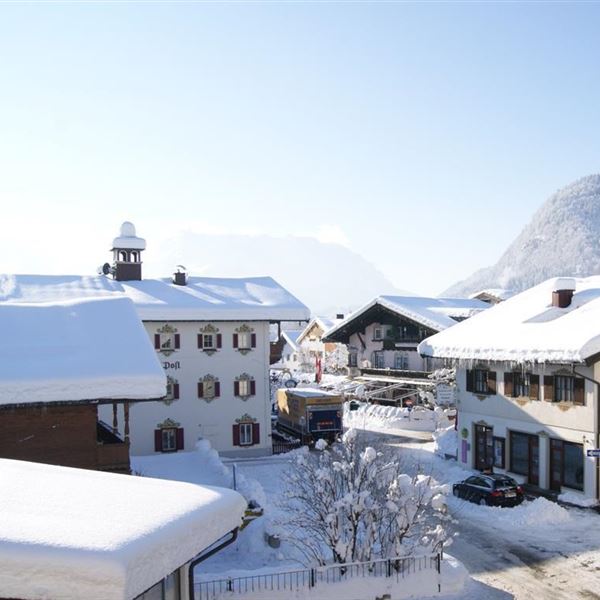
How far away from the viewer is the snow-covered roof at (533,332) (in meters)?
27.0

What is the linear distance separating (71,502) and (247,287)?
34.6 m

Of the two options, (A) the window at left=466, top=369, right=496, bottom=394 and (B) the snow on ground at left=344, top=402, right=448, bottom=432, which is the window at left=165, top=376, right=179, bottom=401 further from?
(A) the window at left=466, top=369, right=496, bottom=394

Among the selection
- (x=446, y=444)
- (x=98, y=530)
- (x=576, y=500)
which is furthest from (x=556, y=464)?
(x=98, y=530)

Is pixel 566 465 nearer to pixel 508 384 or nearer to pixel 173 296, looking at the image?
pixel 508 384

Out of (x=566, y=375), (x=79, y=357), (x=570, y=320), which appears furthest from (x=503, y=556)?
(x=79, y=357)

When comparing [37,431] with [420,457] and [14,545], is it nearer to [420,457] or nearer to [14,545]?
[14,545]

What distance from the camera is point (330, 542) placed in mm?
17094

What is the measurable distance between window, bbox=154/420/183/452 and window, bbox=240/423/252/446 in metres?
3.64

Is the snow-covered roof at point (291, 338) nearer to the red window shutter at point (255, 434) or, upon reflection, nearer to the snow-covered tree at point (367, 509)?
the red window shutter at point (255, 434)

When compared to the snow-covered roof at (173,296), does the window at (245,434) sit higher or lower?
lower

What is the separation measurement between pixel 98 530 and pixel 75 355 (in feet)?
47.9

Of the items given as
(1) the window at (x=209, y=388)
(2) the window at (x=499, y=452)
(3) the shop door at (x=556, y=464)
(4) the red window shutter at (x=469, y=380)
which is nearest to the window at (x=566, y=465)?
(3) the shop door at (x=556, y=464)

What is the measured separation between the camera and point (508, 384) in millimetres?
31078

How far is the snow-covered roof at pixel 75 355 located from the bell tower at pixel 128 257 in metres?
16.9
